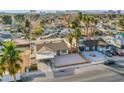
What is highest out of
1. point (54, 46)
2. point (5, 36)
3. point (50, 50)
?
point (5, 36)

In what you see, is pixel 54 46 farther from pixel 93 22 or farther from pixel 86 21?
pixel 93 22

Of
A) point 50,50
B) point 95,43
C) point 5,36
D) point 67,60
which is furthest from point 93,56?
point 5,36

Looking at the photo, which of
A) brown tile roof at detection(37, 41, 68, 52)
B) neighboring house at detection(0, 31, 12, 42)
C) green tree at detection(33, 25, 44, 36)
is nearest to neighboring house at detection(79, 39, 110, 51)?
brown tile roof at detection(37, 41, 68, 52)

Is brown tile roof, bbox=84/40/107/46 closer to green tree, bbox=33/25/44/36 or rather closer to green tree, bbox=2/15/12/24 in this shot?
green tree, bbox=33/25/44/36

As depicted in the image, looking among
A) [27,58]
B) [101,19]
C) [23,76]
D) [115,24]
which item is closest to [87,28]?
[101,19]

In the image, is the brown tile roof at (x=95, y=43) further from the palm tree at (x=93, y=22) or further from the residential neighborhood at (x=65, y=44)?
the palm tree at (x=93, y=22)

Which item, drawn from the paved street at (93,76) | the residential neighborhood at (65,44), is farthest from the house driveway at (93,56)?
the paved street at (93,76)

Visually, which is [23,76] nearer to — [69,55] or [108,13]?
[69,55]
